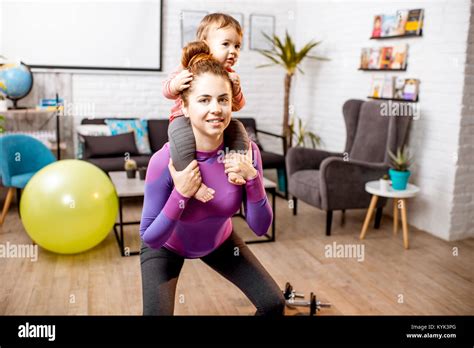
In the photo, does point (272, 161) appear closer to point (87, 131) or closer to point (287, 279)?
point (87, 131)

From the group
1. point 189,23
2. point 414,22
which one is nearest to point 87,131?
point 189,23

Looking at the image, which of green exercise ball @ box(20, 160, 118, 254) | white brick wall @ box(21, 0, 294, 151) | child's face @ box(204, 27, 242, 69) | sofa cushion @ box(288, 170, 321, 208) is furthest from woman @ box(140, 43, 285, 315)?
white brick wall @ box(21, 0, 294, 151)

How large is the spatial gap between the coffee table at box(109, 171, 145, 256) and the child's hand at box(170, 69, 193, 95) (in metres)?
2.01

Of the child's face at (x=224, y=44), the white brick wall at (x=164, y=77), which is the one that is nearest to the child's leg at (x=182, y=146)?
the child's face at (x=224, y=44)

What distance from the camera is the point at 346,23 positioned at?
491 cm

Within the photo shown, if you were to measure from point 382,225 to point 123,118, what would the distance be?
8.42 ft

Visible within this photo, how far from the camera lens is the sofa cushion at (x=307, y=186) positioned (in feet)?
13.2

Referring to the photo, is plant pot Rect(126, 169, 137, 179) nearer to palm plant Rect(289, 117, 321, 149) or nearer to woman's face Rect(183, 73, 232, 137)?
palm plant Rect(289, 117, 321, 149)

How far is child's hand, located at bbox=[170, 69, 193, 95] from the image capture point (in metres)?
1.61

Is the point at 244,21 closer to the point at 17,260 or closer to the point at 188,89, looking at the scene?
the point at 17,260

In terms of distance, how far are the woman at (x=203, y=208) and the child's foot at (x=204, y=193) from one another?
0.07 feet

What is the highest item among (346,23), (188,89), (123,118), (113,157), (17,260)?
(346,23)
